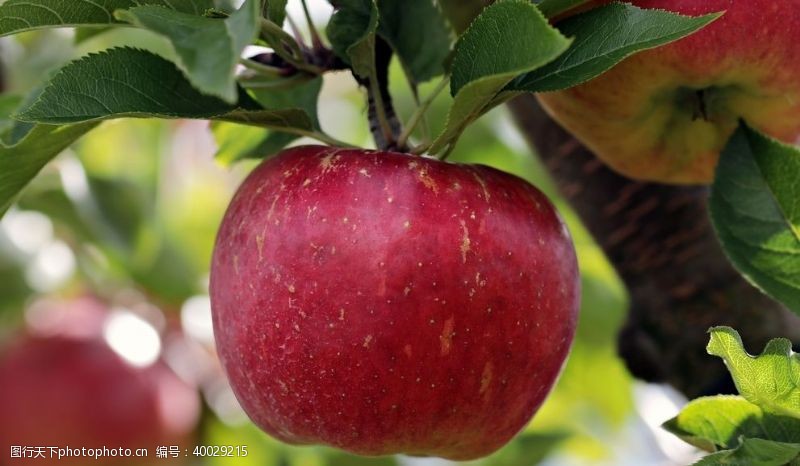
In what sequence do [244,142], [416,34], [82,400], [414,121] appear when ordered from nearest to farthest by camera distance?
[414,121] < [416,34] < [244,142] < [82,400]

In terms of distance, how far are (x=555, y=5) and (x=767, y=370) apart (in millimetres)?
259

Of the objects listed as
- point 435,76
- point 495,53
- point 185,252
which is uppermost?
point 495,53

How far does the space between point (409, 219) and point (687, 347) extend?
60 cm

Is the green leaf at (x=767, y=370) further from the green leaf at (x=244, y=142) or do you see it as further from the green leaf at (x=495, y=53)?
the green leaf at (x=244, y=142)

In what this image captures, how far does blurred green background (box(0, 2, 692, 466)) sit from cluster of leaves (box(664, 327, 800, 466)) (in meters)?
0.56

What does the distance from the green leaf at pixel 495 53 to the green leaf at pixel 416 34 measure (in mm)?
147

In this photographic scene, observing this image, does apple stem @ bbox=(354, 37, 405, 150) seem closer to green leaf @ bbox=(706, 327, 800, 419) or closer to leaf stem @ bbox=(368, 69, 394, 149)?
leaf stem @ bbox=(368, 69, 394, 149)

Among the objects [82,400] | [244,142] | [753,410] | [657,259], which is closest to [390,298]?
[753,410]

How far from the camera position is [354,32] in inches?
27.7


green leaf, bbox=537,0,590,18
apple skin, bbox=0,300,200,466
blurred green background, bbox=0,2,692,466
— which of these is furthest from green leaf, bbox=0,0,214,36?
apple skin, bbox=0,300,200,466

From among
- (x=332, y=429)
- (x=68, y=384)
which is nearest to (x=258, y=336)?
(x=332, y=429)

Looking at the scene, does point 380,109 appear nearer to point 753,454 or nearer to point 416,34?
point 416,34

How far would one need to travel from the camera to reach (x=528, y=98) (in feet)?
3.65

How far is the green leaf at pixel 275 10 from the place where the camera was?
644 millimetres
